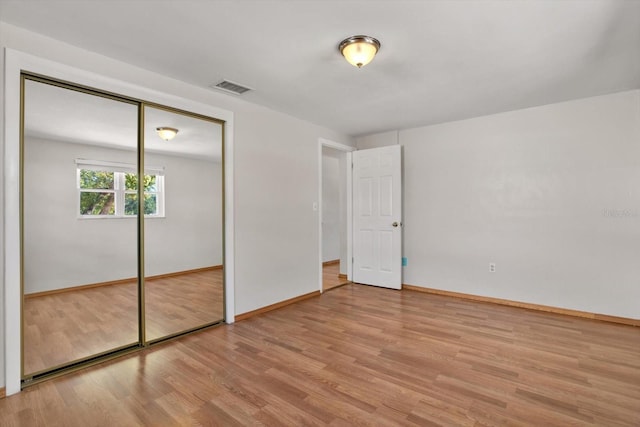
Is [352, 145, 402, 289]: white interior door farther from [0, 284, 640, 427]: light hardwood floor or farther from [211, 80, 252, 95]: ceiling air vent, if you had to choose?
[211, 80, 252, 95]: ceiling air vent

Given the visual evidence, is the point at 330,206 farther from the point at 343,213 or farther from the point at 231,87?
the point at 231,87

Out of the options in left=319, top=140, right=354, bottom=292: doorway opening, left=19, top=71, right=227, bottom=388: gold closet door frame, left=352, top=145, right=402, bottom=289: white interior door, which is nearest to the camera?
left=19, top=71, right=227, bottom=388: gold closet door frame

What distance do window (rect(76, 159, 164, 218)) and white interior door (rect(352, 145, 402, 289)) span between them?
9.94ft

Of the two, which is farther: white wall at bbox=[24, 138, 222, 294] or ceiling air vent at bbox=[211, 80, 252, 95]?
ceiling air vent at bbox=[211, 80, 252, 95]

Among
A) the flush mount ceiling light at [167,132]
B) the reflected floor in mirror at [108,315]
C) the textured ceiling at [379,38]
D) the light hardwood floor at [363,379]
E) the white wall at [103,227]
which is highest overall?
the textured ceiling at [379,38]

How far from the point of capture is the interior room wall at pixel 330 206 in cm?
732

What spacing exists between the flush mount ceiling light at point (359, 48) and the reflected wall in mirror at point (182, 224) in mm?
1643

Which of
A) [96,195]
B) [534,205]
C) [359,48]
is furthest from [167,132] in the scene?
[534,205]

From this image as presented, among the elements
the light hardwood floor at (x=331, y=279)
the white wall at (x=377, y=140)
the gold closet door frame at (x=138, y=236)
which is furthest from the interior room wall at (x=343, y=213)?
the gold closet door frame at (x=138, y=236)

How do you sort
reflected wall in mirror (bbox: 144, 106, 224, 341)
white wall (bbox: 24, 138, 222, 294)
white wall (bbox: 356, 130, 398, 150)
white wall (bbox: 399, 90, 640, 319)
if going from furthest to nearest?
white wall (bbox: 356, 130, 398, 150) → white wall (bbox: 399, 90, 640, 319) → reflected wall in mirror (bbox: 144, 106, 224, 341) → white wall (bbox: 24, 138, 222, 294)

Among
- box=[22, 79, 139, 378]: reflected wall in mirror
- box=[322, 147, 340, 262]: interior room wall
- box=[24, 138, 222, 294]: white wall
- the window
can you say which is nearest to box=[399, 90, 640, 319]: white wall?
box=[322, 147, 340, 262]: interior room wall

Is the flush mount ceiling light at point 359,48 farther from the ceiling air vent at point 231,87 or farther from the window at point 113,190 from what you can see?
the window at point 113,190

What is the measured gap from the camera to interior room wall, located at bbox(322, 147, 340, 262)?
288 inches

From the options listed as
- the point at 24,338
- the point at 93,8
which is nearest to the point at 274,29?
the point at 93,8
